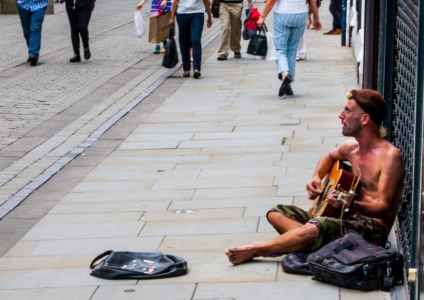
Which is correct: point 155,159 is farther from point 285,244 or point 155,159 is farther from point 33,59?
point 33,59

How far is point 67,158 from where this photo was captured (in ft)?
28.4

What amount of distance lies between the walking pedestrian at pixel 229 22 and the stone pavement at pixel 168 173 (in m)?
0.81

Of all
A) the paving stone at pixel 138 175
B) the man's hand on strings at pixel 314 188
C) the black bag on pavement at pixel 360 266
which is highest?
the man's hand on strings at pixel 314 188

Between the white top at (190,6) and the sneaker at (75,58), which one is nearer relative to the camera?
the white top at (190,6)

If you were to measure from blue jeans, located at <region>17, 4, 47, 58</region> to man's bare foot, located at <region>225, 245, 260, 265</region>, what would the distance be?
10417 mm

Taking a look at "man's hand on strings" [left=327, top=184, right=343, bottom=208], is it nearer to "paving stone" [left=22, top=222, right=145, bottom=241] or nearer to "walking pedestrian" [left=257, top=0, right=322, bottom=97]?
"paving stone" [left=22, top=222, right=145, bottom=241]

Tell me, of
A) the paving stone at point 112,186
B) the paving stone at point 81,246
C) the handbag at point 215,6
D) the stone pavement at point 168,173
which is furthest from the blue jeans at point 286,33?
the paving stone at point 81,246

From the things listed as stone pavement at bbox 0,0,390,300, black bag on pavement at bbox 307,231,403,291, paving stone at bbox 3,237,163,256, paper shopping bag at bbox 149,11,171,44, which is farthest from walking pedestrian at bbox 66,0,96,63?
black bag on pavement at bbox 307,231,403,291

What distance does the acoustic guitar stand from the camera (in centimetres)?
502

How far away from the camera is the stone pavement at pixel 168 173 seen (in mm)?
5125

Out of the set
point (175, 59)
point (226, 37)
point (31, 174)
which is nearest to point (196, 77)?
point (175, 59)

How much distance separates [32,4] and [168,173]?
797cm

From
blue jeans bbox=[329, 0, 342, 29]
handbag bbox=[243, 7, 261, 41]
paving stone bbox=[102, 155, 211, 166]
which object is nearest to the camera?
paving stone bbox=[102, 155, 211, 166]

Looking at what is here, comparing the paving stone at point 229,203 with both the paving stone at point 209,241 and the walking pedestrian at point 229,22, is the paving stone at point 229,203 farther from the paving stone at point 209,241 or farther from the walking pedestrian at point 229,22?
the walking pedestrian at point 229,22
